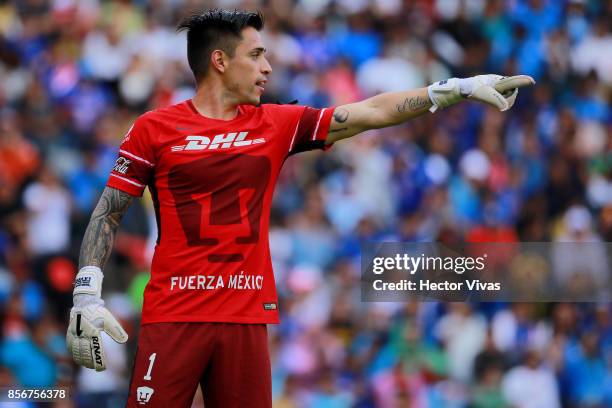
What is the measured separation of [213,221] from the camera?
16.9 ft

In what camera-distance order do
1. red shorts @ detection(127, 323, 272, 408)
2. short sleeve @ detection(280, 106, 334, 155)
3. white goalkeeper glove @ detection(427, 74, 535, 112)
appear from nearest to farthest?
red shorts @ detection(127, 323, 272, 408), white goalkeeper glove @ detection(427, 74, 535, 112), short sleeve @ detection(280, 106, 334, 155)

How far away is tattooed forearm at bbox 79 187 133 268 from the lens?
533 centimetres

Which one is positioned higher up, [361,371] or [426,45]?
[426,45]

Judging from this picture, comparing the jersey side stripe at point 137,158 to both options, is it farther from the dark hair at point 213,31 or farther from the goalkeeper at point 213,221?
the dark hair at point 213,31

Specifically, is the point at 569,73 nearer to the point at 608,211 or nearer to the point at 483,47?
the point at 483,47

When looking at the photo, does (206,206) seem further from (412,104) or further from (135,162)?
(412,104)

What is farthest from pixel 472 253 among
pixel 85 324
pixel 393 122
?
pixel 85 324

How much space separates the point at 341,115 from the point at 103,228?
1239 millimetres

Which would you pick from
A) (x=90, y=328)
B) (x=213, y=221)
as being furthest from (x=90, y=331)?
(x=213, y=221)

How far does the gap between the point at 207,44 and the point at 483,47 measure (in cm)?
863

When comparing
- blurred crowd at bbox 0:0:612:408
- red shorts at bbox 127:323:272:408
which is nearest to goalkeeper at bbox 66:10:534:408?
red shorts at bbox 127:323:272:408

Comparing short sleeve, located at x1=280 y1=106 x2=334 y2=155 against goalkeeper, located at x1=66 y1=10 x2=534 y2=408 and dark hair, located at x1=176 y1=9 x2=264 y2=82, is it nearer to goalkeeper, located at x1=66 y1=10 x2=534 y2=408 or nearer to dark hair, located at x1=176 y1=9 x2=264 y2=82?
goalkeeper, located at x1=66 y1=10 x2=534 y2=408

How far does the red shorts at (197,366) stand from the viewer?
5.07m

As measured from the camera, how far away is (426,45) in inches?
531
